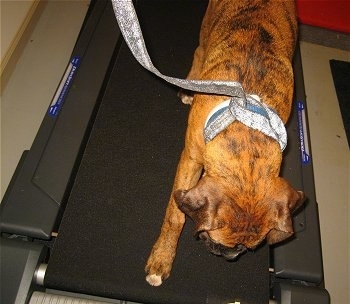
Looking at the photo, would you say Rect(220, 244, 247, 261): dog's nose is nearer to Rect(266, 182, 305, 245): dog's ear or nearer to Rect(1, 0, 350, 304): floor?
Rect(266, 182, 305, 245): dog's ear

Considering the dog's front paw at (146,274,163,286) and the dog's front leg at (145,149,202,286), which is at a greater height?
the dog's front leg at (145,149,202,286)

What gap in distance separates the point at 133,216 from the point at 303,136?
1.18m

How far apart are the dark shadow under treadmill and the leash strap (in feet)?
2.51

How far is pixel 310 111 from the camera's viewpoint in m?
3.06

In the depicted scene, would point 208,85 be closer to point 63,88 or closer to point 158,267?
point 158,267

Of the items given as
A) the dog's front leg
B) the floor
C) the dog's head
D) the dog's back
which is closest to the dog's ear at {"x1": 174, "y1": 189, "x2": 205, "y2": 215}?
the dog's head

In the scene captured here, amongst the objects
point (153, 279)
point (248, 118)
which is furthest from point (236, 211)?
point (153, 279)

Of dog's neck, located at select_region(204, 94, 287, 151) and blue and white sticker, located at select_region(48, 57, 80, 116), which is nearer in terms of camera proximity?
dog's neck, located at select_region(204, 94, 287, 151)

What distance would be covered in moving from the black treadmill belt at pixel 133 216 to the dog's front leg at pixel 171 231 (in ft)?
0.16

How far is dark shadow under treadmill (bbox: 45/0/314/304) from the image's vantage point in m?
1.63

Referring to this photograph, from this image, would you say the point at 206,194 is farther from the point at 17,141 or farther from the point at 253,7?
the point at 17,141

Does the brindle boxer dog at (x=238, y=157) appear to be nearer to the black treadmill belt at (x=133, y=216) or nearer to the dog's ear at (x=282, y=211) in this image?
the dog's ear at (x=282, y=211)

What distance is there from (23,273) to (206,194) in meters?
0.98

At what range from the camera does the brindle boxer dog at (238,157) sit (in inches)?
45.1
